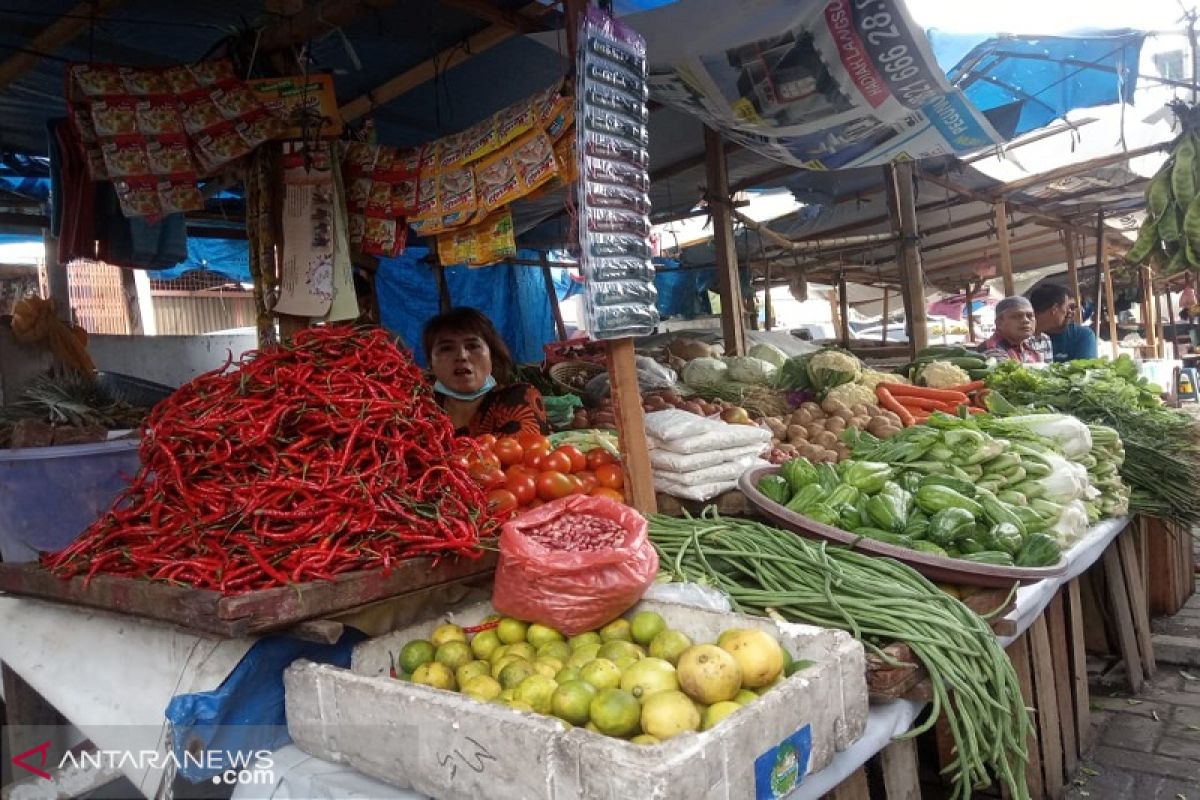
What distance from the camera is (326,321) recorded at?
11.4 ft

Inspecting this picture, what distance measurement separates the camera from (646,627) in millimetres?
2133

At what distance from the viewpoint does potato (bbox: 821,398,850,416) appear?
4.68 m

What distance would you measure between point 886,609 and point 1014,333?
19.0ft

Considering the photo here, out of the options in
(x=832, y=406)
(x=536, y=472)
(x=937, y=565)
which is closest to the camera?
(x=937, y=565)

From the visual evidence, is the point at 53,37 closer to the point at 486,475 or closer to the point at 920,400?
the point at 486,475

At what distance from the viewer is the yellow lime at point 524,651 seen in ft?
6.95

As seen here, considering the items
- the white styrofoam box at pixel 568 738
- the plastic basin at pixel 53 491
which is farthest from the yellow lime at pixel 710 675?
the plastic basin at pixel 53 491

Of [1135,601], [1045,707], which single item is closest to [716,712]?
[1045,707]

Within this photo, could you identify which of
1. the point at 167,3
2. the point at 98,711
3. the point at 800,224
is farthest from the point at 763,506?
the point at 800,224

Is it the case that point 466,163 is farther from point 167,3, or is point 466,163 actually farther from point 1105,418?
point 1105,418

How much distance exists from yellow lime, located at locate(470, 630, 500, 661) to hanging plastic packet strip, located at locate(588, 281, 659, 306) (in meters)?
1.19

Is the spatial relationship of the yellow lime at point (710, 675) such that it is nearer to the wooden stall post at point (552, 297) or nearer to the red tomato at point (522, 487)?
the red tomato at point (522, 487)

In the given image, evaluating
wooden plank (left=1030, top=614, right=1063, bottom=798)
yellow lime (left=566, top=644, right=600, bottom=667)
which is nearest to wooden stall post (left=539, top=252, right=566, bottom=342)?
wooden plank (left=1030, top=614, right=1063, bottom=798)

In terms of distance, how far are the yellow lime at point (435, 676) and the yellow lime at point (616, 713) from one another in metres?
0.50
